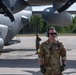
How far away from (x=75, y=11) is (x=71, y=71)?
42.0ft

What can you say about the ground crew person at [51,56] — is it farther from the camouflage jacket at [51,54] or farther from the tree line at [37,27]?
the tree line at [37,27]

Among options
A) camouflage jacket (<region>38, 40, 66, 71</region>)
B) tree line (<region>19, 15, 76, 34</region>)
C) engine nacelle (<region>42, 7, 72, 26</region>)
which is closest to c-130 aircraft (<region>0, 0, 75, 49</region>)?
engine nacelle (<region>42, 7, 72, 26</region>)

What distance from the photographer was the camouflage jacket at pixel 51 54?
18.7ft

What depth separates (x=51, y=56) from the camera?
5.73 meters

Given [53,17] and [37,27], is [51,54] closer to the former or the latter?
[53,17]

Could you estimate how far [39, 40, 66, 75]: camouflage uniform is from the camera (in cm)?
570

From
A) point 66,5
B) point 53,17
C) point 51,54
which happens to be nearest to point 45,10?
point 53,17

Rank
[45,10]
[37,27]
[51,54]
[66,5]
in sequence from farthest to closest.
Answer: [37,27]
[45,10]
[66,5]
[51,54]

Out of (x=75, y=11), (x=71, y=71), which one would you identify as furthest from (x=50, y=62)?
(x=75, y=11)

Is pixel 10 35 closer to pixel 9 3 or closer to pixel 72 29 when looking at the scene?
pixel 9 3

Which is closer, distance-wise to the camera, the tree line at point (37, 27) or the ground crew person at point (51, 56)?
the ground crew person at point (51, 56)

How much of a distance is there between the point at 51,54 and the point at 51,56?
0.04 metres

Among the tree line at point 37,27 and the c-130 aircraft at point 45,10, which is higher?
the c-130 aircraft at point 45,10

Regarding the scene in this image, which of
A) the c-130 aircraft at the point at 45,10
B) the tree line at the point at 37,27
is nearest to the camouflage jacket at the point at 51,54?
the c-130 aircraft at the point at 45,10
